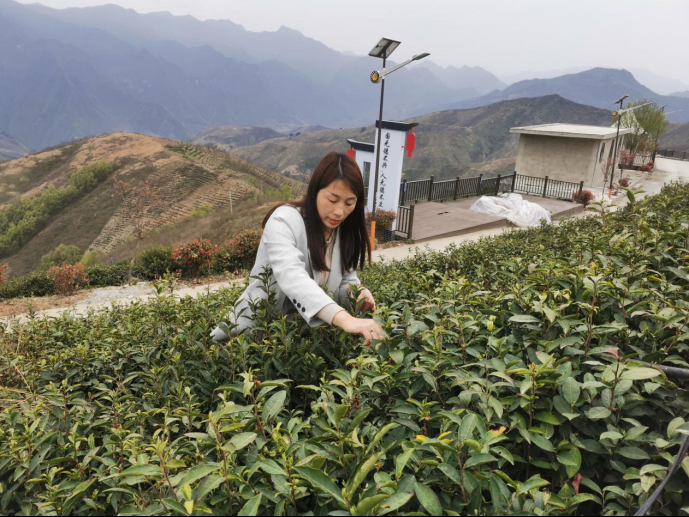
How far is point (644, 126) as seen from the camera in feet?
126

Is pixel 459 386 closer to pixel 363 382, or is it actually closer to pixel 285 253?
pixel 363 382

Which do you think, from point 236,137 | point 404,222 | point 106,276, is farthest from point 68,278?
point 236,137

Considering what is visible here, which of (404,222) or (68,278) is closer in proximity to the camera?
(68,278)

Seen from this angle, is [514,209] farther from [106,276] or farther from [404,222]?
[106,276]

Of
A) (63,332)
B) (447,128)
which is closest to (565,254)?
(63,332)

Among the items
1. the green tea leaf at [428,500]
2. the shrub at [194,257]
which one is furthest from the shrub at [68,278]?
Answer: the green tea leaf at [428,500]

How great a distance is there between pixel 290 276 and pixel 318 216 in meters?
0.39

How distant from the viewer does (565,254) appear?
9.79ft

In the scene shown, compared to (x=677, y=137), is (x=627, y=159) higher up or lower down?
lower down

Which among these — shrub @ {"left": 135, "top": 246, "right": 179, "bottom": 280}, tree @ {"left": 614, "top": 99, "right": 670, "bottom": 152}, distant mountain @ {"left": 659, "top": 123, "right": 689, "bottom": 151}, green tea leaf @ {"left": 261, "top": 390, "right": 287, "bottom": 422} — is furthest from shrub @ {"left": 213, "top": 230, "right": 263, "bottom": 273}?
distant mountain @ {"left": 659, "top": 123, "right": 689, "bottom": 151}

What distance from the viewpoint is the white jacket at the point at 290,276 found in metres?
1.75

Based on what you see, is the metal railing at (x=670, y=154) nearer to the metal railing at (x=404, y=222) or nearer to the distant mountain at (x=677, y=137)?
the metal railing at (x=404, y=222)


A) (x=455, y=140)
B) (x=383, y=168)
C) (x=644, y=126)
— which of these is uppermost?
(x=455, y=140)

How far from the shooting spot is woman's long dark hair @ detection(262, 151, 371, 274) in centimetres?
202
